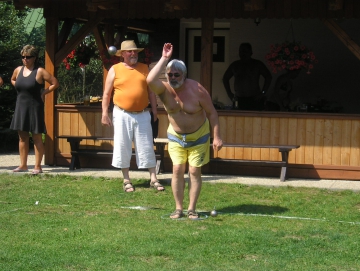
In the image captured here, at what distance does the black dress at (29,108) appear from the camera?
11109 millimetres

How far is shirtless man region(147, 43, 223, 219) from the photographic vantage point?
789cm

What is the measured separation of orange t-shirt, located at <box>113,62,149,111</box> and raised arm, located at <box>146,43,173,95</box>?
83.9 inches

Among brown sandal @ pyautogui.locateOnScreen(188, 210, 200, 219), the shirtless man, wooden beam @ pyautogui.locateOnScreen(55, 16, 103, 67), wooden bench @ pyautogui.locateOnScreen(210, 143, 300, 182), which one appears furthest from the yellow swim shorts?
wooden beam @ pyautogui.locateOnScreen(55, 16, 103, 67)

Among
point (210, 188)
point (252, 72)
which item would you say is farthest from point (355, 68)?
point (210, 188)

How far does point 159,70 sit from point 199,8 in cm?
408

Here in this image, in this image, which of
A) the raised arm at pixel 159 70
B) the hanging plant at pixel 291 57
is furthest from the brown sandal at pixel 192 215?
the hanging plant at pixel 291 57

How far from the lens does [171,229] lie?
24.6 feet

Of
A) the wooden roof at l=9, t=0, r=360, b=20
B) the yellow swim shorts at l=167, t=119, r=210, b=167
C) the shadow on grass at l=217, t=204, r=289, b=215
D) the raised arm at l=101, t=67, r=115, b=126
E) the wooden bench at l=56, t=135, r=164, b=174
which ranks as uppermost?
the wooden roof at l=9, t=0, r=360, b=20

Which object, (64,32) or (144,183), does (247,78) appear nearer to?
(64,32)

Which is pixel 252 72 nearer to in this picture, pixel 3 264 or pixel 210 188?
pixel 210 188

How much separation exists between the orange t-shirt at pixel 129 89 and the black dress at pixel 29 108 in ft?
5.73

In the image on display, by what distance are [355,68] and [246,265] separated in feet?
28.0

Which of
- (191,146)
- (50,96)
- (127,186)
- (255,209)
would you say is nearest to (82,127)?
(50,96)

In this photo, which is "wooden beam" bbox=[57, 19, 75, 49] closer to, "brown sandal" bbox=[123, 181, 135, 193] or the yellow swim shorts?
"brown sandal" bbox=[123, 181, 135, 193]
